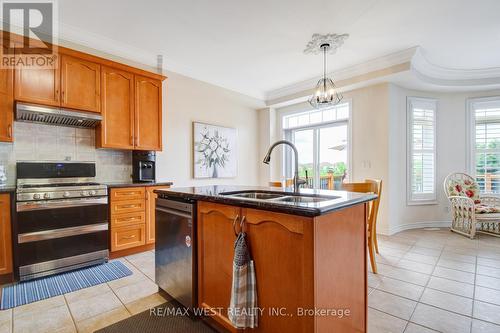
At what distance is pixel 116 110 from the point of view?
10.5 ft

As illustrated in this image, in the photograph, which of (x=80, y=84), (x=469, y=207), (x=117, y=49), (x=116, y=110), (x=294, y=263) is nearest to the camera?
(x=294, y=263)

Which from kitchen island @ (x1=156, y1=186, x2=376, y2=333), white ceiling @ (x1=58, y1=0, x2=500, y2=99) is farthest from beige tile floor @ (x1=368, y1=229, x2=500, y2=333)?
white ceiling @ (x1=58, y1=0, x2=500, y2=99)

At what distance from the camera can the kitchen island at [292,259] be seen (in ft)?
3.83

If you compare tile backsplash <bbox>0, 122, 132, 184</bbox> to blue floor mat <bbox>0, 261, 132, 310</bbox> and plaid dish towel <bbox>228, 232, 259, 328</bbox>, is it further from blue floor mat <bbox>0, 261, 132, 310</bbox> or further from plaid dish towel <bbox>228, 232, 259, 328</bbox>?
plaid dish towel <bbox>228, 232, 259, 328</bbox>

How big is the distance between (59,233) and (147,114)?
5.88ft

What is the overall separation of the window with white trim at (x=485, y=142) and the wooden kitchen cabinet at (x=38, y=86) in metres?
6.52

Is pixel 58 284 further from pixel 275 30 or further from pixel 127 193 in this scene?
pixel 275 30

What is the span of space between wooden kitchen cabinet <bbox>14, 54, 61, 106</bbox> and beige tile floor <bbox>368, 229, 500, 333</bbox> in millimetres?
A: 3716

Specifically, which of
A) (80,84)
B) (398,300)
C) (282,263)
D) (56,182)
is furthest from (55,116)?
(398,300)

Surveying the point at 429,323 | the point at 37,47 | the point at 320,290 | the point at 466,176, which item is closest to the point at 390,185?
the point at 466,176

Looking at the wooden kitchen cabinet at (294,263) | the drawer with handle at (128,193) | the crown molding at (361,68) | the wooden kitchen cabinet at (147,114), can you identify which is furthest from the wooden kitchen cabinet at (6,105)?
the crown molding at (361,68)

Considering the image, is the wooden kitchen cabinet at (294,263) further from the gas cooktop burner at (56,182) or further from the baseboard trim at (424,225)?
the baseboard trim at (424,225)

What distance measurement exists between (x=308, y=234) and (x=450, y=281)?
228 cm

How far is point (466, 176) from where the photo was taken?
14.6ft
